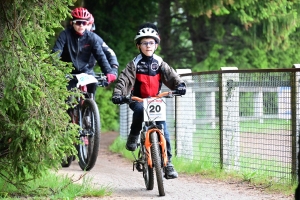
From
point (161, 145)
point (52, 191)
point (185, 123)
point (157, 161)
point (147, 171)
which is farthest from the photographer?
point (185, 123)

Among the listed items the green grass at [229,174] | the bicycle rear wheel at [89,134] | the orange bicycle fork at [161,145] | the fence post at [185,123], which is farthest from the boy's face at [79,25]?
the orange bicycle fork at [161,145]

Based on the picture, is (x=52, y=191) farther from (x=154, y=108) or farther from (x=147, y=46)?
(x=147, y=46)

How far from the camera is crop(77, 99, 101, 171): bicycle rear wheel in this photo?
10445 millimetres

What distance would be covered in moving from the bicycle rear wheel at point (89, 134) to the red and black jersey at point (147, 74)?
1604 mm

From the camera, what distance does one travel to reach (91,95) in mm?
11125

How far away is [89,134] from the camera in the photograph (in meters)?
10.6

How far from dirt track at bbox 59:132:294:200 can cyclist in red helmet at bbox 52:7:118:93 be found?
1.24m

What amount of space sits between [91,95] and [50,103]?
11.1 ft

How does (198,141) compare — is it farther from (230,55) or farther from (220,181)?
(230,55)

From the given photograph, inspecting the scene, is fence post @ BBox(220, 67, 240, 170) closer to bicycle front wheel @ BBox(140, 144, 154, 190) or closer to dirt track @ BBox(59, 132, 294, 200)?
dirt track @ BBox(59, 132, 294, 200)

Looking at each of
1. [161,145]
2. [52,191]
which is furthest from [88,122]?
[52,191]

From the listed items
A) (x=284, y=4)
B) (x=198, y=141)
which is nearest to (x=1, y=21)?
(x=198, y=141)

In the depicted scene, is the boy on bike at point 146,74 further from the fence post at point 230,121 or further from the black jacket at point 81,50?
the black jacket at point 81,50

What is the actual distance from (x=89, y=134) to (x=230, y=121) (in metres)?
1.81
